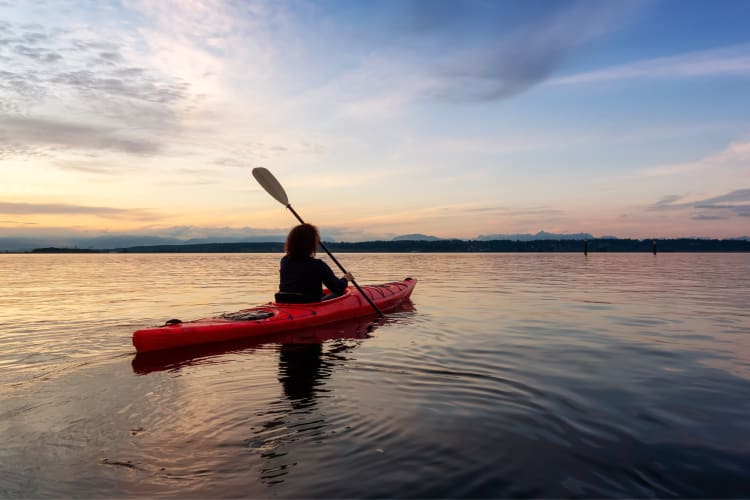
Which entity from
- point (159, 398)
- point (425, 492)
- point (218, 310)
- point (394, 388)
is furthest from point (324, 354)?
point (218, 310)

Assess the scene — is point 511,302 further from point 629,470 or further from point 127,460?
point 127,460

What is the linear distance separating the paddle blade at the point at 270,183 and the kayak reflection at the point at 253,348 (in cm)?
354

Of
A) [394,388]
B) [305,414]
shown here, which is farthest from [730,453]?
[305,414]

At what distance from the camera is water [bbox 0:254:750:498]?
3223 millimetres

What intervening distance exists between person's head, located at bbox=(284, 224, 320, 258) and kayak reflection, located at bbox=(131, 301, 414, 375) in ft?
5.18

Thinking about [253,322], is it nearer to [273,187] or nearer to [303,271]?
[303,271]

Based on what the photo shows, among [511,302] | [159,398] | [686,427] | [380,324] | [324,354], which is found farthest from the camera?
[511,302]

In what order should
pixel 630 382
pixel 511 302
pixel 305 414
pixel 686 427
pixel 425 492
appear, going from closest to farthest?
1. pixel 425 492
2. pixel 686 427
3. pixel 305 414
4. pixel 630 382
5. pixel 511 302

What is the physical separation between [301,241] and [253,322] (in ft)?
5.70

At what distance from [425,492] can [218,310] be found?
35.8 ft

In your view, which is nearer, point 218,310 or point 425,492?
point 425,492

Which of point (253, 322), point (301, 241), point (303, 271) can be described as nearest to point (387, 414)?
point (253, 322)

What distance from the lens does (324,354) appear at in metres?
7.49

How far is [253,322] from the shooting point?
340 inches
